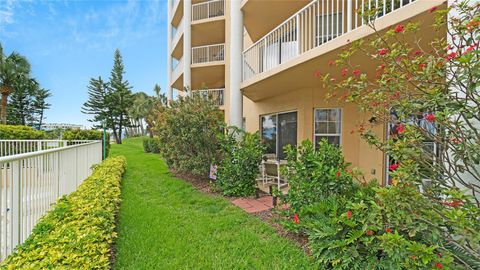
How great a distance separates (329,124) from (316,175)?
4350 mm

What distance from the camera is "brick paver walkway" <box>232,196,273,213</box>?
5321 millimetres

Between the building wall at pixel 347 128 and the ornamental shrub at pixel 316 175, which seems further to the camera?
the building wall at pixel 347 128

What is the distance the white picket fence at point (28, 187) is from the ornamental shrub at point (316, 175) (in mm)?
3445

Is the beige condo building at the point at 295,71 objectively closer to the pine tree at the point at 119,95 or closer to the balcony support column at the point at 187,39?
the balcony support column at the point at 187,39

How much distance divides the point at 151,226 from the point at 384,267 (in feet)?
11.4

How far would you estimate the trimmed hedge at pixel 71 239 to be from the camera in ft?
8.01

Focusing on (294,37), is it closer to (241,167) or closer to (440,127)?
(241,167)

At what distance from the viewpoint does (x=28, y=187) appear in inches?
124

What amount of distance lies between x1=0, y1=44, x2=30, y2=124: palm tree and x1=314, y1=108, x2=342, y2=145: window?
A: 2791 centimetres

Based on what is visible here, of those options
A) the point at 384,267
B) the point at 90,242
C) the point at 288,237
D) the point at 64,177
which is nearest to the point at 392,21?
the point at 384,267

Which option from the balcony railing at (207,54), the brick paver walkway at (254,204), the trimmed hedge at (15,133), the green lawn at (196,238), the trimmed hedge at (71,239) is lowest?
the green lawn at (196,238)

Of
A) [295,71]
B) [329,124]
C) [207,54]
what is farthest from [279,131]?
[207,54]

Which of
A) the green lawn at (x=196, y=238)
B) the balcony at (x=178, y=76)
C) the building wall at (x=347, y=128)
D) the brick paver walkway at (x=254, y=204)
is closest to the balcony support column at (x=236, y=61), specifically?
the building wall at (x=347, y=128)

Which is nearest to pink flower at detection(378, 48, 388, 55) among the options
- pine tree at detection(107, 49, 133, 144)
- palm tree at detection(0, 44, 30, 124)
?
palm tree at detection(0, 44, 30, 124)
